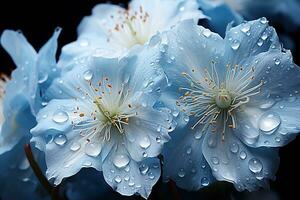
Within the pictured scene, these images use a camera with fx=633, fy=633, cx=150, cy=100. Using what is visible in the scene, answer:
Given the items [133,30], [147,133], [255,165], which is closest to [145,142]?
[147,133]

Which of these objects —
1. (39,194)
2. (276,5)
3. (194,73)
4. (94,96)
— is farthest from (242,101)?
(276,5)

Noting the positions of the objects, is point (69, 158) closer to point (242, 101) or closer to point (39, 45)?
point (242, 101)

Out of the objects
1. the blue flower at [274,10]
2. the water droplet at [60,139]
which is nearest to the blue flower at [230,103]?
the water droplet at [60,139]

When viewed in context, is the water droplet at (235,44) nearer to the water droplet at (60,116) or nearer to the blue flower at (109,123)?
the blue flower at (109,123)

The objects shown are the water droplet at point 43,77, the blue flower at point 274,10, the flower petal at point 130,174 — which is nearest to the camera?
the flower petal at point 130,174

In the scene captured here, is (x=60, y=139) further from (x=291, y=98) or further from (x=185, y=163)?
(x=291, y=98)
